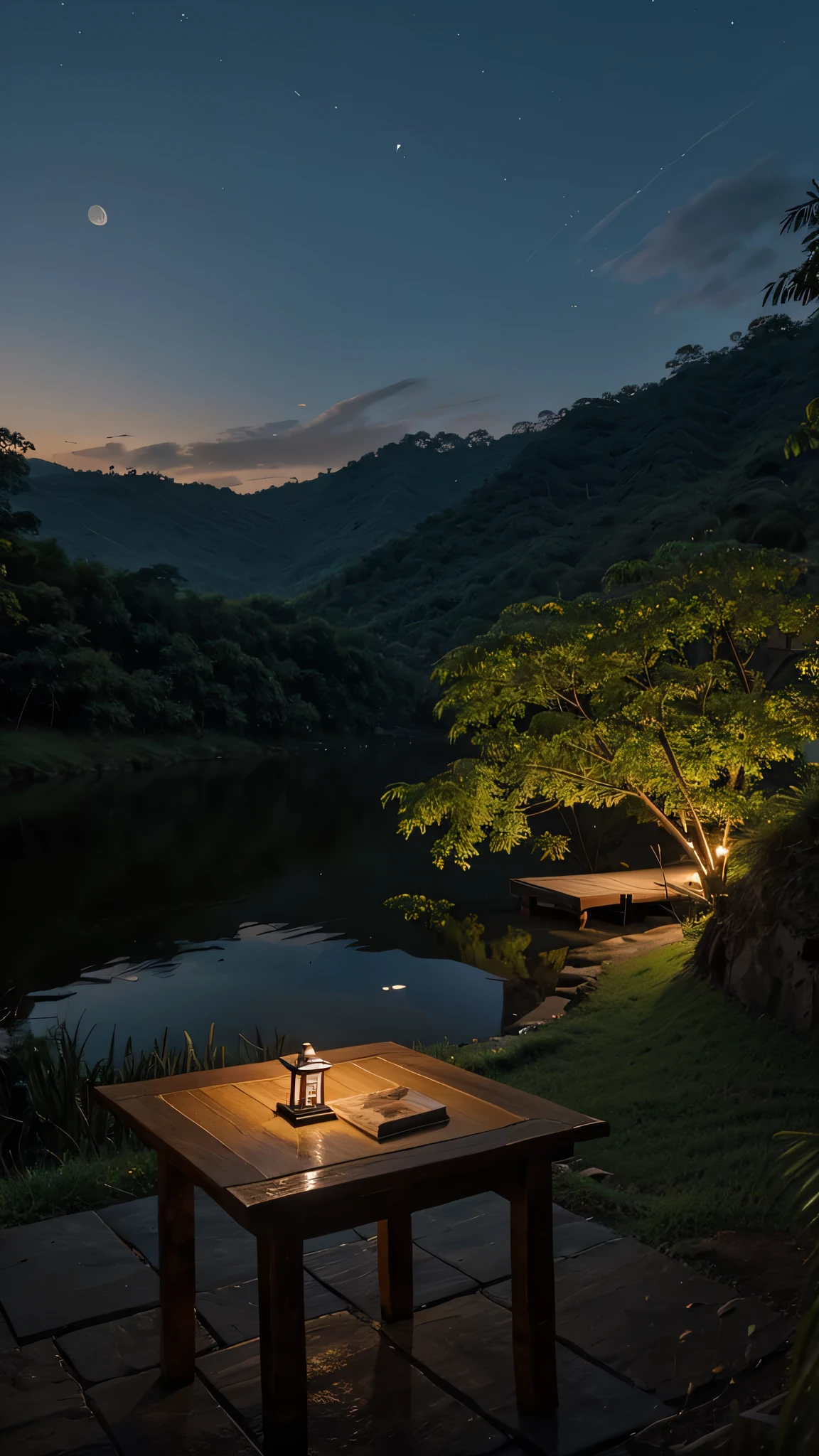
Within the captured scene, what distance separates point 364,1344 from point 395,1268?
222 millimetres

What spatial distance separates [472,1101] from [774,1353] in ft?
3.73

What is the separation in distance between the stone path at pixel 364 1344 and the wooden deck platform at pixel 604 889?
11180 millimetres

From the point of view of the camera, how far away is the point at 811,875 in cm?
662

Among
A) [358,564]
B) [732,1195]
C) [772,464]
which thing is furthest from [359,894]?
[358,564]

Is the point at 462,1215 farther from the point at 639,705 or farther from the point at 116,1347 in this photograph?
the point at 639,705

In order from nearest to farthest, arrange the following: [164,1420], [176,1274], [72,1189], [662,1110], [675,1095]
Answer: [164,1420] < [176,1274] < [72,1189] < [662,1110] < [675,1095]

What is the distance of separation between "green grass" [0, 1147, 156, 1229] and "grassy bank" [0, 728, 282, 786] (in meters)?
29.4

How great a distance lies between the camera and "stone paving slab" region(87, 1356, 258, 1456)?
2488 mm

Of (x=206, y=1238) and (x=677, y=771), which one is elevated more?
(x=677, y=771)

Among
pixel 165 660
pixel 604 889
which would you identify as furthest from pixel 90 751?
pixel 604 889

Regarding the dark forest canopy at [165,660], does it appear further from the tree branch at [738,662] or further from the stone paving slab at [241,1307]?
the stone paving slab at [241,1307]

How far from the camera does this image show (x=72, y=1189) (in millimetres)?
4211

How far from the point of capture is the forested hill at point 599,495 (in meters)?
69.4

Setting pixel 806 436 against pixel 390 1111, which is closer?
pixel 390 1111
